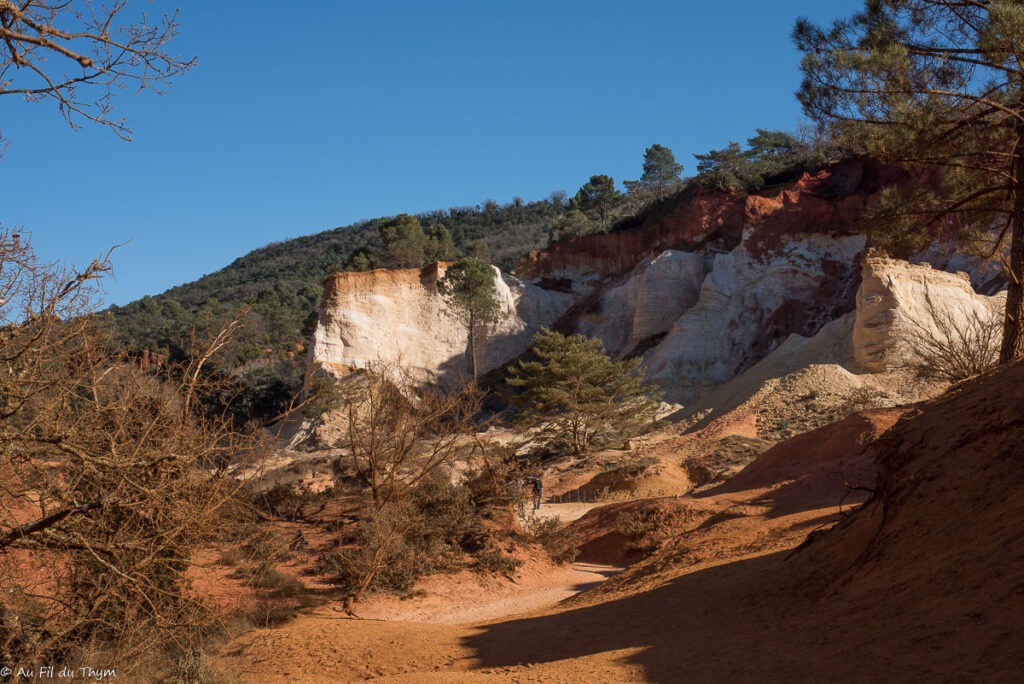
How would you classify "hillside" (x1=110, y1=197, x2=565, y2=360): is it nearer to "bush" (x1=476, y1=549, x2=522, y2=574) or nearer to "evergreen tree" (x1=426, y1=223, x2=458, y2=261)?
"evergreen tree" (x1=426, y1=223, x2=458, y2=261)

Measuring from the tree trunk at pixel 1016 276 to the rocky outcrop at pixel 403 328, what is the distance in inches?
1154

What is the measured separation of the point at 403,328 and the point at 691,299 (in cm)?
1568

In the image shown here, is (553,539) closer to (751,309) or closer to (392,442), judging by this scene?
(392,442)

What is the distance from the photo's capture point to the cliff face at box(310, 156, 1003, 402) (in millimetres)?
40000

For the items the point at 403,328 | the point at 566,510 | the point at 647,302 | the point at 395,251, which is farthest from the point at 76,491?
the point at 395,251

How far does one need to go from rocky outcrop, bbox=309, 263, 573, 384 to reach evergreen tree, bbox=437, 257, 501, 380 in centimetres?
41

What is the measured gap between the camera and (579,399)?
31828mm

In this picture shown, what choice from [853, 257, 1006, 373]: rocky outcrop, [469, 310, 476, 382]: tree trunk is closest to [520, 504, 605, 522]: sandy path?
[853, 257, 1006, 373]: rocky outcrop

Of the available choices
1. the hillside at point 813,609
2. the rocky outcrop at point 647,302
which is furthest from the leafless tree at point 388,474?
the rocky outcrop at point 647,302

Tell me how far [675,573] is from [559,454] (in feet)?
63.1

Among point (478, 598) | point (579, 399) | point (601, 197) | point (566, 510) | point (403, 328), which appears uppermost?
point (601, 197)

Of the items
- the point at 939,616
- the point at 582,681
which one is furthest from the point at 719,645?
the point at 939,616

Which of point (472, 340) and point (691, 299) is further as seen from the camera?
point (691, 299)

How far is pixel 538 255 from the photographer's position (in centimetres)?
5491
